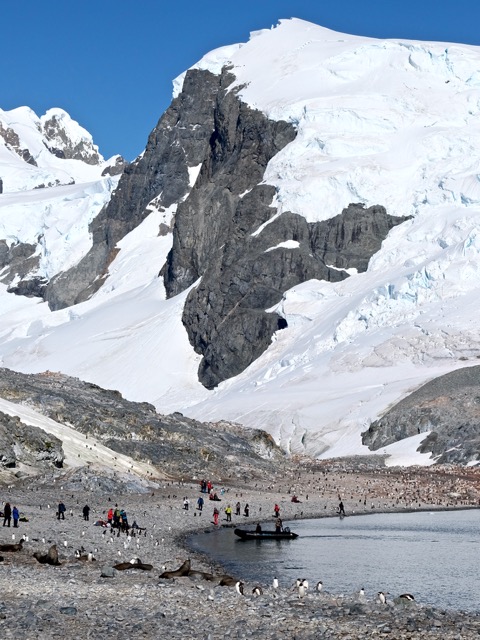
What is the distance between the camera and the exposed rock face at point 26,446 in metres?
66.2

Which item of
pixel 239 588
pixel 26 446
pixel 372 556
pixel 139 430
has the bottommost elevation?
pixel 372 556

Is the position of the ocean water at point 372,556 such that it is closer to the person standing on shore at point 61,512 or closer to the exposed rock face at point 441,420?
the person standing on shore at point 61,512

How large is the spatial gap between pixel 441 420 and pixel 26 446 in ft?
213

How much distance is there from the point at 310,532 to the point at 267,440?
164ft

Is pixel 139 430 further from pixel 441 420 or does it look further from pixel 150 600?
pixel 150 600

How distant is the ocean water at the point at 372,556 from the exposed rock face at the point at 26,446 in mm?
14968

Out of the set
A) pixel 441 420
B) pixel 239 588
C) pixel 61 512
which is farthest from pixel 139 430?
pixel 239 588

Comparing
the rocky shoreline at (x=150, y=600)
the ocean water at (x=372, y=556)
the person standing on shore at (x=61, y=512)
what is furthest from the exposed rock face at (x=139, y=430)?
the rocky shoreline at (x=150, y=600)

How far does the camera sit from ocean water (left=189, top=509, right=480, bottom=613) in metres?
39.0

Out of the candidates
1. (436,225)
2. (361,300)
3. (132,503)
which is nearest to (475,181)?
Result: (436,225)

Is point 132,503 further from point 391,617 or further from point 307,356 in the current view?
point 307,356

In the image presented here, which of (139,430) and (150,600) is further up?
(139,430)

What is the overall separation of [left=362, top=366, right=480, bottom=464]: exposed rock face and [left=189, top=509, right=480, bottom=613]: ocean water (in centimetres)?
4760

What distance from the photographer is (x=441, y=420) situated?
122375mm
